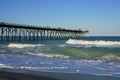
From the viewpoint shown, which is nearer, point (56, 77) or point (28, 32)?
point (56, 77)

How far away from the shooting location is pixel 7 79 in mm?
8734

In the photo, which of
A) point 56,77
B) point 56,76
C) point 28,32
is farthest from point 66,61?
point 28,32

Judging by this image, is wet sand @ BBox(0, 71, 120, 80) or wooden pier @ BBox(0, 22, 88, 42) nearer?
wet sand @ BBox(0, 71, 120, 80)

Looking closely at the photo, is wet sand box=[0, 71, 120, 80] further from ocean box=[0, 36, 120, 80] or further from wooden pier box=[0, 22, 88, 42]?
wooden pier box=[0, 22, 88, 42]

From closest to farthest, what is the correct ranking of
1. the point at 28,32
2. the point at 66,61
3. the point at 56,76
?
1. the point at 56,76
2. the point at 66,61
3. the point at 28,32

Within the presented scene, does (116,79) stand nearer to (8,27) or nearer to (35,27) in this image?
(8,27)

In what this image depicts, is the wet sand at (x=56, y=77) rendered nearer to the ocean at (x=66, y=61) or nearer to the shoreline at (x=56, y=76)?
the shoreline at (x=56, y=76)

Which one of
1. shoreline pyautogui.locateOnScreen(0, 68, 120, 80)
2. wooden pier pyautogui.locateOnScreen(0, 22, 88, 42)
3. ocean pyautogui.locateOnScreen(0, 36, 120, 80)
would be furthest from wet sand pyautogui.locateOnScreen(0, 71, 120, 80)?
wooden pier pyautogui.locateOnScreen(0, 22, 88, 42)

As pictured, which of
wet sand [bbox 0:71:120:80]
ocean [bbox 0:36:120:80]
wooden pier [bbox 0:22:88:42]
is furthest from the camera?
wooden pier [bbox 0:22:88:42]

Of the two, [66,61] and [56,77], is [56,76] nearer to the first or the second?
[56,77]

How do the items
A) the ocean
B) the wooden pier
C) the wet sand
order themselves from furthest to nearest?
the wooden pier
the ocean
the wet sand

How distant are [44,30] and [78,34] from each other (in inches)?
1004

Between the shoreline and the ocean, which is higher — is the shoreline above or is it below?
above

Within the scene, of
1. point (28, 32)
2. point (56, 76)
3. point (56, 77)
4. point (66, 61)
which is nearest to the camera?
point (56, 77)
